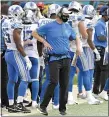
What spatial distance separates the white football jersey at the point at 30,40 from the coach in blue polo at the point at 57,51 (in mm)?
368

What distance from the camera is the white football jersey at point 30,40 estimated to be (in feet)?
27.3

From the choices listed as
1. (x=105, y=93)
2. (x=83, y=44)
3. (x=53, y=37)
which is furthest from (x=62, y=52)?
(x=105, y=93)

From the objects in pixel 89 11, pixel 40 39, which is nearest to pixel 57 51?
pixel 40 39

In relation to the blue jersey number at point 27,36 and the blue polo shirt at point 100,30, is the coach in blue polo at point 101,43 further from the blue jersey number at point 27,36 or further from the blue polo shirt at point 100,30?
the blue jersey number at point 27,36

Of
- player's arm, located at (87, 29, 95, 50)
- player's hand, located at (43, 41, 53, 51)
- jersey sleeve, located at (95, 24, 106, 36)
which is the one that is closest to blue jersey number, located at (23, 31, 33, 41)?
player's hand, located at (43, 41, 53, 51)

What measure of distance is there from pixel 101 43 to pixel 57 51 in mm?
2122

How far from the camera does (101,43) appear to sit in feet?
32.0

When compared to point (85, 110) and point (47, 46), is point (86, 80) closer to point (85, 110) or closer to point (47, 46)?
point (85, 110)

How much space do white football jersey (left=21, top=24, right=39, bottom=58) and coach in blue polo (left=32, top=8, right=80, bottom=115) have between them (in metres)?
0.37

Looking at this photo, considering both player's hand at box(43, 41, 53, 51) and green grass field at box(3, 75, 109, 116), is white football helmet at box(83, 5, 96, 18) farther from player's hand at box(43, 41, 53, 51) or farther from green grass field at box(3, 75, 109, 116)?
player's hand at box(43, 41, 53, 51)

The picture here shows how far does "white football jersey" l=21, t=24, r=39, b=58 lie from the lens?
27.3 ft

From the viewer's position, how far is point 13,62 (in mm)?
8180

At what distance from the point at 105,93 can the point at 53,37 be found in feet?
8.37

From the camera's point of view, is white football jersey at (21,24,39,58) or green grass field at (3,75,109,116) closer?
green grass field at (3,75,109,116)
